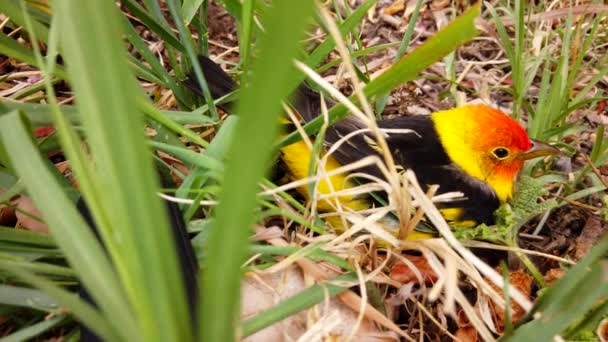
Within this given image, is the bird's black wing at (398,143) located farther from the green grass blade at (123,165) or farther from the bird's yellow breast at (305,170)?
the green grass blade at (123,165)

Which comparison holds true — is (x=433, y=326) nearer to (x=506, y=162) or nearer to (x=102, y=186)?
(x=506, y=162)

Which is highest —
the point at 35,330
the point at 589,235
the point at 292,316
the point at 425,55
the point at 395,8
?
the point at 425,55

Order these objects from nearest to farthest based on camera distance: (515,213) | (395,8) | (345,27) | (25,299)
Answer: (25,299) → (345,27) → (515,213) → (395,8)

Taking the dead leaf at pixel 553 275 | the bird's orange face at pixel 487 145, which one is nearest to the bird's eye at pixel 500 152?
the bird's orange face at pixel 487 145

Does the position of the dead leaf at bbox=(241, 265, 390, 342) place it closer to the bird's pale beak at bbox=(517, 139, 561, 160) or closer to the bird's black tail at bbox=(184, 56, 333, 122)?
the bird's black tail at bbox=(184, 56, 333, 122)

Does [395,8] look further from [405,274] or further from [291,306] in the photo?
[291,306]

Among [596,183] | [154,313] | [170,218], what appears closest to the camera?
[154,313]

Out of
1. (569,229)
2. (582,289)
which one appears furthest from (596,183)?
(582,289)

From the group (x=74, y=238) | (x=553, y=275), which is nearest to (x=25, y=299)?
(x=74, y=238)
